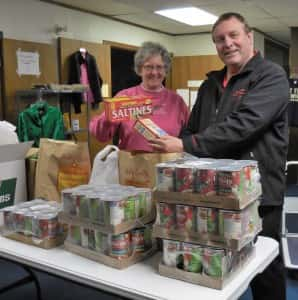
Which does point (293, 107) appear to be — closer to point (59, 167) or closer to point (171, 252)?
point (59, 167)

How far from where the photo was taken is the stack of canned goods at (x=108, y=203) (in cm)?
138

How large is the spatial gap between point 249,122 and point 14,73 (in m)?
3.59

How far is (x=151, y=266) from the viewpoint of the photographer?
1.42 meters

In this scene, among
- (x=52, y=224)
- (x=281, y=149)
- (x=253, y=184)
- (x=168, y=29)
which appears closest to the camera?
(x=253, y=184)

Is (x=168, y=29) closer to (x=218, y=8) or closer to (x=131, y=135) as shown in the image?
(x=218, y=8)

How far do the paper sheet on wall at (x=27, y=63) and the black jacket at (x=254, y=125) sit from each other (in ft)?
11.0

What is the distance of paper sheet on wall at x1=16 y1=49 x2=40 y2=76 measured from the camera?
15.6 ft

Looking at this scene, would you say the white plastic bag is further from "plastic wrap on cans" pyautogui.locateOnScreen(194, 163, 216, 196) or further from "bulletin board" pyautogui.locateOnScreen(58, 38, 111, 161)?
"bulletin board" pyautogui.locateOnScreen(58, 38, 111, 161)

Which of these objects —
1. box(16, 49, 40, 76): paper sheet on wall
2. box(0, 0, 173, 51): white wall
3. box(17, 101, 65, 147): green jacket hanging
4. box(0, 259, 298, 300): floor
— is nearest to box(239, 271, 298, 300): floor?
box(0, 259, 298, 300): floor

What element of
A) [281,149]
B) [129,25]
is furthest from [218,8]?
[281,149]

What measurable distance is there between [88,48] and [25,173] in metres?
3.94

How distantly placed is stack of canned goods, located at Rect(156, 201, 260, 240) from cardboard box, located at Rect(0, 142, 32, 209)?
852mm

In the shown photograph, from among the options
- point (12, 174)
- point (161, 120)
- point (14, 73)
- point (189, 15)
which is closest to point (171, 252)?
point (12, 174)

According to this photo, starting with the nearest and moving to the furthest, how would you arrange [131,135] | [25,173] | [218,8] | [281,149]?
[281,149]
[25,173]
[131,135]
[218,8]
